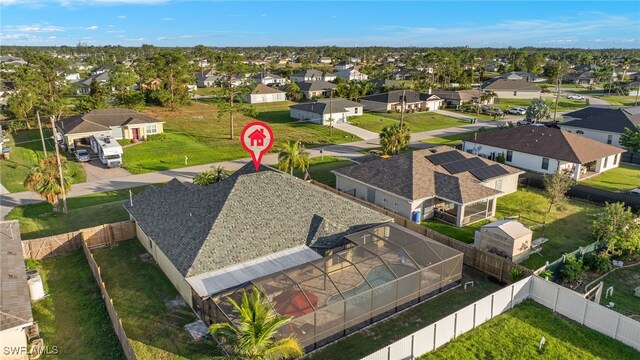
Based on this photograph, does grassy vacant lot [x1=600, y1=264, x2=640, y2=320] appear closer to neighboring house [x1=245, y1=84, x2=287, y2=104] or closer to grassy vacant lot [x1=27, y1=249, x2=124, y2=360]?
grassy vacant lot [x1=27, y1=249, x2=124, y2=360]

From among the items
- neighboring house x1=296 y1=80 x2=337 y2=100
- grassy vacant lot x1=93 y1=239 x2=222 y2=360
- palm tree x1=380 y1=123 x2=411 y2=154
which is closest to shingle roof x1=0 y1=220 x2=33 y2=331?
grassy vacant lot x1=93 y1=239 x2=222 y2=360

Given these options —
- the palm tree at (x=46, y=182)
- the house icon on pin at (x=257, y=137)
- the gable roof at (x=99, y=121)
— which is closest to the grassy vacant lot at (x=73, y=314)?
the palm tree at (x=46, y=182)

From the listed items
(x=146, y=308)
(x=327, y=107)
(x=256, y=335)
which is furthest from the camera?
(x=327, y=107)

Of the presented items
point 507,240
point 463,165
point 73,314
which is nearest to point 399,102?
point 463,165

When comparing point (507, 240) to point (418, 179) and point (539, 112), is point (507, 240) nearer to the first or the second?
point (418, 179)

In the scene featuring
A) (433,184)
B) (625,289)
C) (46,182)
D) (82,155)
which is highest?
(46,182)

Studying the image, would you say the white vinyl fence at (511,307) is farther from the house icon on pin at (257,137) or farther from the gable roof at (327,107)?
the gable roof at (327,107)
